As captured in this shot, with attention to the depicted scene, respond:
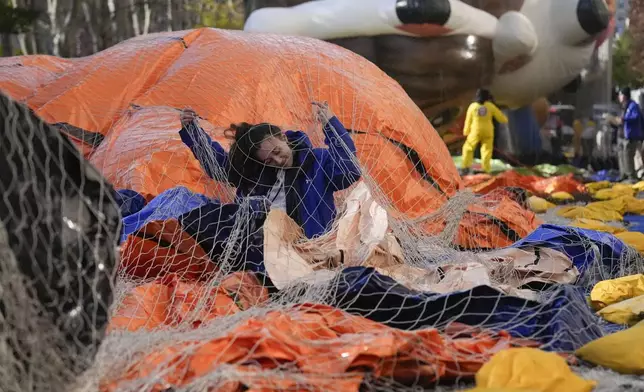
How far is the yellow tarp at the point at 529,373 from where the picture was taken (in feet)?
7.52

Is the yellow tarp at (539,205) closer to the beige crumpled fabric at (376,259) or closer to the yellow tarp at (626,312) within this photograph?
the beige crumpled fabric at (376,259)

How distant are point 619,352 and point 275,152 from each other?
1.84 meters

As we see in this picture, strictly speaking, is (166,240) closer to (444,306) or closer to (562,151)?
(444,306)

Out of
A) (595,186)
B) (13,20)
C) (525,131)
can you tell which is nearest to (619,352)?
(595,186)

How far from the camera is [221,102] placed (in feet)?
17.3

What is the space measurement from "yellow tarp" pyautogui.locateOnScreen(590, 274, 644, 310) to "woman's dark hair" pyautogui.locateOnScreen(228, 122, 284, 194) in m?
1.52

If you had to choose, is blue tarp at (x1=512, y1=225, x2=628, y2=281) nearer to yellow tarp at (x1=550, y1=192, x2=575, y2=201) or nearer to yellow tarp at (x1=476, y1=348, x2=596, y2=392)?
yellow tarp at (x1=476, y1=348, x2=596, y2=392)

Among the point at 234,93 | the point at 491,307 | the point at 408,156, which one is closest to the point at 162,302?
the point at 491,307

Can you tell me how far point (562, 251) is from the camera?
3.79 m

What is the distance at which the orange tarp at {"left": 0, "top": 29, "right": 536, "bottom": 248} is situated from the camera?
500cm

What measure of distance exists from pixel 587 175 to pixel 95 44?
38.5ft

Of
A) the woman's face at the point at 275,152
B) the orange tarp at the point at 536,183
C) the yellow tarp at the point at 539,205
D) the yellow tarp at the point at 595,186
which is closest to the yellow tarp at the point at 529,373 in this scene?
the woman's face at the point at 275,152

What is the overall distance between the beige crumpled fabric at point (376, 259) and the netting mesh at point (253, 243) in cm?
1

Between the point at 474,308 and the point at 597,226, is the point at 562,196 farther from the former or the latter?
the point at 474,308
